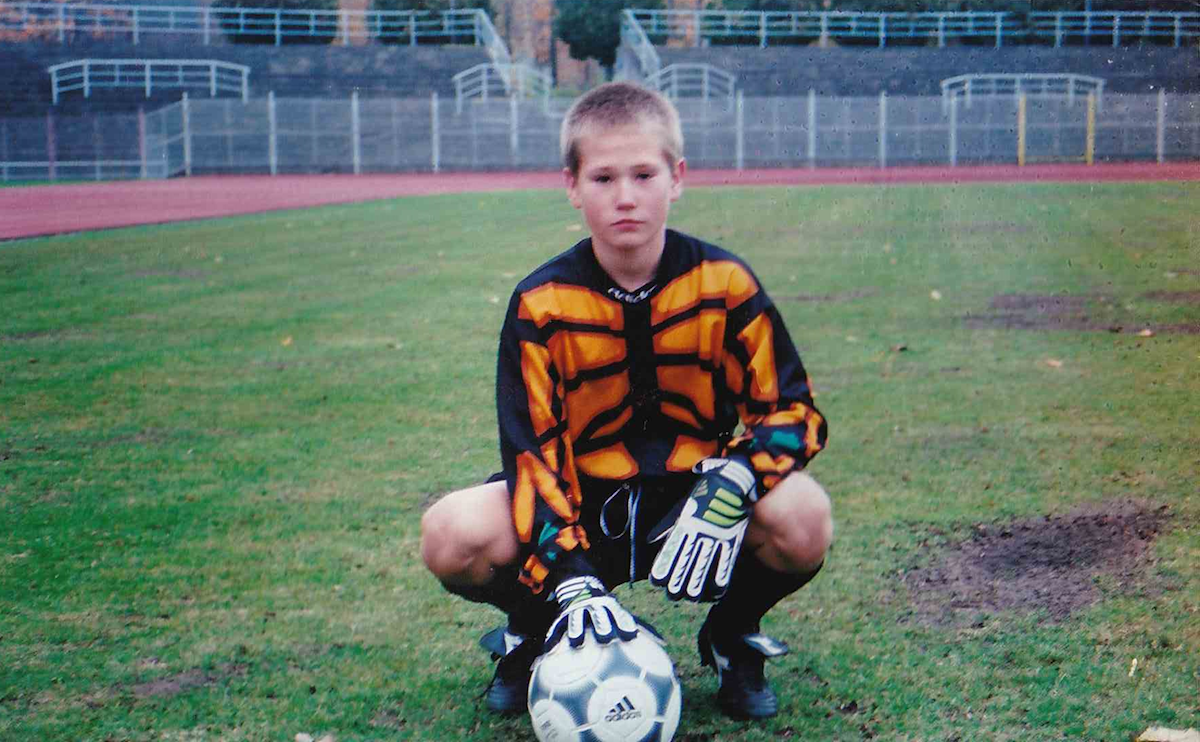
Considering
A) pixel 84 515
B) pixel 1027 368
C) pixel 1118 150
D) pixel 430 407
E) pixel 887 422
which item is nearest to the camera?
pixel 84 515

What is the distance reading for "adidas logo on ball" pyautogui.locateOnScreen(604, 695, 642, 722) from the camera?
2.82 metres

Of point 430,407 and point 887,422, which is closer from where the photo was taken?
point 887,422

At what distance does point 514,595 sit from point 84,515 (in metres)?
2.31

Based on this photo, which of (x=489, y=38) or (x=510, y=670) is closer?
(x=510, y=670)

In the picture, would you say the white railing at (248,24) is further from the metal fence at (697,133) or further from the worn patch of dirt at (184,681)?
the worn patch of dirt at (184,681)

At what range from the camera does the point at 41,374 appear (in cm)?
778

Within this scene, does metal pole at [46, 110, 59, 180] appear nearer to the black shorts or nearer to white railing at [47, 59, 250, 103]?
white railing at [47, 59, 250, 103]

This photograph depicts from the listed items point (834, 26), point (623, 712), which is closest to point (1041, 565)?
point (623, 712)

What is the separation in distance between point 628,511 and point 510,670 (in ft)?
1.53

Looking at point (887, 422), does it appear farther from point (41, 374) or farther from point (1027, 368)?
point (41, 374)

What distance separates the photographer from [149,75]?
3809cm

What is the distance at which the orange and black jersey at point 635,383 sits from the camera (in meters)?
3.10

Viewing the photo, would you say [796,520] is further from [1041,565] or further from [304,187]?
[304,187]

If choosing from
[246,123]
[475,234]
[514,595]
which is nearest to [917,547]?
[514,595]
